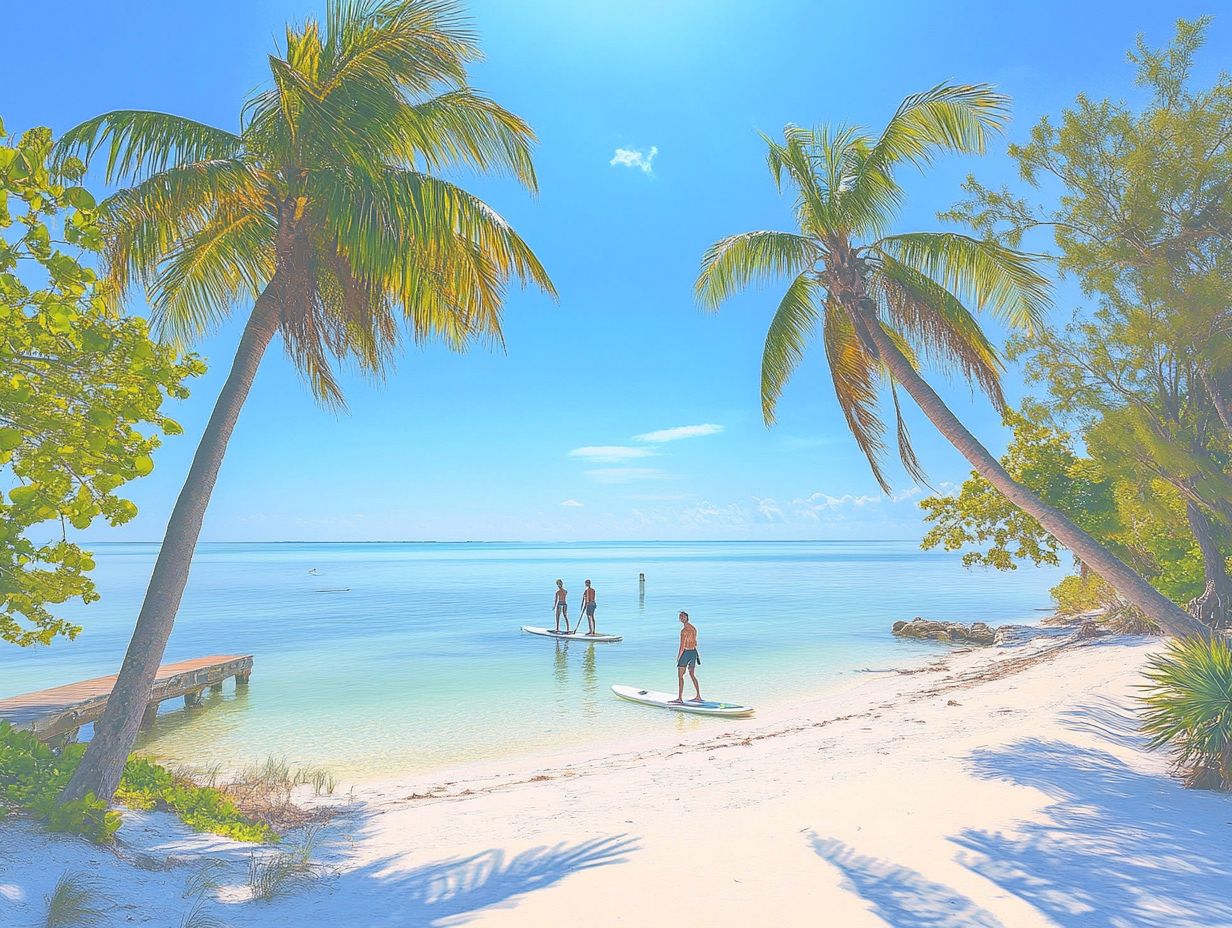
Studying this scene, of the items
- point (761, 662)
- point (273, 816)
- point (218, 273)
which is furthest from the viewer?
point (761, 662)

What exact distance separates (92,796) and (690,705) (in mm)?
11780

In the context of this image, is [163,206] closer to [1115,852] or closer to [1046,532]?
[1115,852]

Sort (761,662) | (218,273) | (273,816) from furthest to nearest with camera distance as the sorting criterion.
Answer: (761,662), (218,273), (273,816)

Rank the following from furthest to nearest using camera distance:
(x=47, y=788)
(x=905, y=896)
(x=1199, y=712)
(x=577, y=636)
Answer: (x=577, y=636) < (x=1199, y=712) < (x=47, y=788) < (x=905, y=896)

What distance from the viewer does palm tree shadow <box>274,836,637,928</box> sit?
4914mm

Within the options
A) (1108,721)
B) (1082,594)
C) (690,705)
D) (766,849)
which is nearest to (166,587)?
(766,849)

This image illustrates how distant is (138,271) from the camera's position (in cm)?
840

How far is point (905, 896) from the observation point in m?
4.86

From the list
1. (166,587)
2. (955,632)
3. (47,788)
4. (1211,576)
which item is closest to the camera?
(47,788)

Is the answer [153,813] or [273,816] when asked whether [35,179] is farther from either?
[273,816]

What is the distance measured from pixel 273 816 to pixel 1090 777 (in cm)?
892

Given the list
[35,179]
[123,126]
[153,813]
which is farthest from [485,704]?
[35,179]

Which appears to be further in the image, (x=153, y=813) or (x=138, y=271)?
(x=138, y=271)

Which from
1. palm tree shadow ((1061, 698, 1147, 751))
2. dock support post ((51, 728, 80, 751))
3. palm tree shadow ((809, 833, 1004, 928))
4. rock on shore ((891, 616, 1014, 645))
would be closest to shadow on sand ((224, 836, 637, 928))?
palm tree shadow ((809, 833, 1004, 928))
